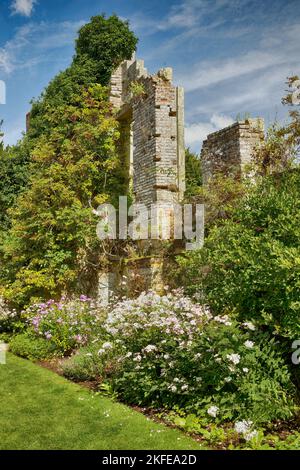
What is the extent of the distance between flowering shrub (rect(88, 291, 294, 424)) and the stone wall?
190 inches

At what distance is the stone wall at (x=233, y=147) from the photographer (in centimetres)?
1052

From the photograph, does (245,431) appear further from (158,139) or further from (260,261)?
(158,139)

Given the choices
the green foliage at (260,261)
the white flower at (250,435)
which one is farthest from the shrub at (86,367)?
the white flower at (250,435)

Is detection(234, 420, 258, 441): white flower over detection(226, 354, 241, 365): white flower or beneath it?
beneath

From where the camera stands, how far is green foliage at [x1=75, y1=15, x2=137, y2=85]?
63.4 feet

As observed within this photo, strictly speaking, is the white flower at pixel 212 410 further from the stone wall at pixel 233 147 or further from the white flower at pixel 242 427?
the stone wall at pixel 233 147

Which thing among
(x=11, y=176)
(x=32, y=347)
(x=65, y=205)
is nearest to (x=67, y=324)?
(x=32, y=347)

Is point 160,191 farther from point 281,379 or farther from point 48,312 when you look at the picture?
point 281,379

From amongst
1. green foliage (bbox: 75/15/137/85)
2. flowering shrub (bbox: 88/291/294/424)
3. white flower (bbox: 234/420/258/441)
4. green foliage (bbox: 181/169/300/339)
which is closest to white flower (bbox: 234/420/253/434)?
white flower (bbox: 234/420/258/441)

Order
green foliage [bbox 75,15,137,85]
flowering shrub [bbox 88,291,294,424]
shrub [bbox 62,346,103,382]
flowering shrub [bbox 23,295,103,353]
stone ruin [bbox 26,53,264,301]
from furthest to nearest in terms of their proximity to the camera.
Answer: green foliage [bbox 75,15,137,85], stone ruin [bbox 26,53,264,301], flowering shrub [bbox 23,295,103,353], shrub [bbox 62,346,103,382], flowering shrub [bbox 88,291,294,424]

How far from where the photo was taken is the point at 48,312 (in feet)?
33.8

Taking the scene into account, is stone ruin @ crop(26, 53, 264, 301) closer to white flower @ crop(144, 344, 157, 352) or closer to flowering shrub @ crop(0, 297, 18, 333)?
flowering shrub @ crop(0, 297, 18, 333)

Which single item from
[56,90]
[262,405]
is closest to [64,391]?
[262,405]

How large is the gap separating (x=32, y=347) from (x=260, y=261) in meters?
5.83
